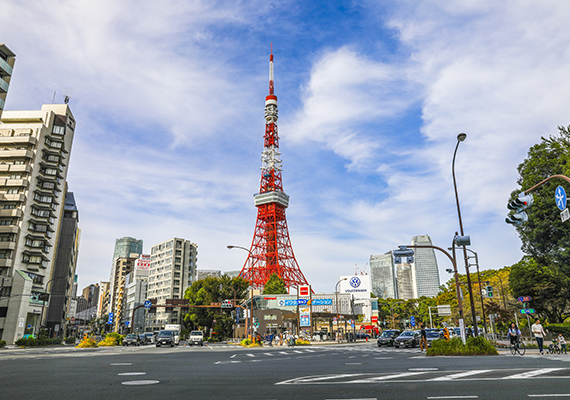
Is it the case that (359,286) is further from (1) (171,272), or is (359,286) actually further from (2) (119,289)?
(2) (119,289)

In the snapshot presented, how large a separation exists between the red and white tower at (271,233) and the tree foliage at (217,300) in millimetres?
10748

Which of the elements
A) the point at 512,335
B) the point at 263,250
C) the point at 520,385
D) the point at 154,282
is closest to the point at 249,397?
the point at 520,385

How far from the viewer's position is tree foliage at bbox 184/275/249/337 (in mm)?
66438

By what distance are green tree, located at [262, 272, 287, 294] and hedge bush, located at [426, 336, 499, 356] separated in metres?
60.0

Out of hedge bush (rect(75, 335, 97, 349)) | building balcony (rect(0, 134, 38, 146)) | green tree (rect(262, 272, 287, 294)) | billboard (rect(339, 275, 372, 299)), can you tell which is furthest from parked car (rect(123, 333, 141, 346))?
billboard (rect(339, 275, 372, 299))

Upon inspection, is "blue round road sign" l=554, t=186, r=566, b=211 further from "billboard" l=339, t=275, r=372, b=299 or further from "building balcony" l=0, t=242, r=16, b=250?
"billboard" l=339, t=275, r=372, b=299

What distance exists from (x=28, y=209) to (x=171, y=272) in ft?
174

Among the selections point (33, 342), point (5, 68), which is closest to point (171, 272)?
point (33, 342)

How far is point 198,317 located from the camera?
68.6 meters

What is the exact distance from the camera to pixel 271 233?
87500 mm

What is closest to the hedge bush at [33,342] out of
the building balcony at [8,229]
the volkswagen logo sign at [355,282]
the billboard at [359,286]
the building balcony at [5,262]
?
the building balcony at [5,262]

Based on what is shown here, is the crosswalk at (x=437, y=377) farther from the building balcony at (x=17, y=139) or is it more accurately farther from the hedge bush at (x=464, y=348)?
the building balcony at (x=17, y=139)

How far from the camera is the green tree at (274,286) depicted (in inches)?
3071

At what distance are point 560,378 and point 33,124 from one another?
74.6 metres
